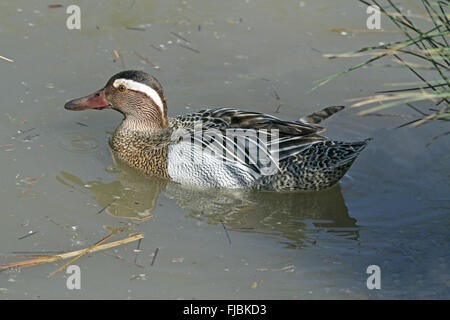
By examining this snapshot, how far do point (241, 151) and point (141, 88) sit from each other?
4.37ft

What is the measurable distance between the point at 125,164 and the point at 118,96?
74 cm

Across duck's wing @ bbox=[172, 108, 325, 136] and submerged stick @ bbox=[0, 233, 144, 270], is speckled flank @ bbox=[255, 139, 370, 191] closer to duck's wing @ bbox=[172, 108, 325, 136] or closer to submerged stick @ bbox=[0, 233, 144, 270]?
duck's wing @ bbox=[172, 108, 325, 136]

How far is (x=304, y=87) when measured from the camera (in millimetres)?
8367

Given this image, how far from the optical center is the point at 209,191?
22.8 feet

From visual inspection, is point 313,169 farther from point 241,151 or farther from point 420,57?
point 420,57

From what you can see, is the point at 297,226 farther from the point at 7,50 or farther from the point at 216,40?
the point at 7,50

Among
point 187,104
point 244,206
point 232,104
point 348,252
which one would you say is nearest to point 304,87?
point 232,104

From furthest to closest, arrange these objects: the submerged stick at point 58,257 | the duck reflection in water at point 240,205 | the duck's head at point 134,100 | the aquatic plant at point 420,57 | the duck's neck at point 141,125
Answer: the duck's neck at point 141,125, the duck's head at point 134,100, the duck reflection in water at point 240,205, the submerged stick at point 58,257, the aquatic plant at point 420,57

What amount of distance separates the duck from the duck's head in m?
0.01

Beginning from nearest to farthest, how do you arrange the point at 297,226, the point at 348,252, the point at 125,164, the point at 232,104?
the point at 348,252, the point at 297,226, the point at 125,164, the point at 232,104

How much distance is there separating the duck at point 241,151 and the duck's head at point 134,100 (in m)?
0.01

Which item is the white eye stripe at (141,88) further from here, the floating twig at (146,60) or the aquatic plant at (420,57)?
the aquatic plant at (420,57)

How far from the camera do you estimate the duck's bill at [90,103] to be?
7.39 m

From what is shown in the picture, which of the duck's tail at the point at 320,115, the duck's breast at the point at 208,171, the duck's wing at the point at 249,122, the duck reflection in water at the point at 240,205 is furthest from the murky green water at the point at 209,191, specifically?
the duck's wing at the point at 249,122
